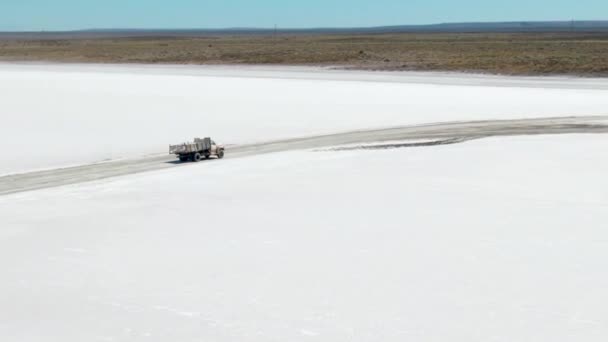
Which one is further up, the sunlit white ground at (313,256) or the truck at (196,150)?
the truck at (196,150)

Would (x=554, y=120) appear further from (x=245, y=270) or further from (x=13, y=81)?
(x=13, y=81)

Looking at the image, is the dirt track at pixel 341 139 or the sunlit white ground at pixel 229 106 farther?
the sunlit white ground at pixel 229 106

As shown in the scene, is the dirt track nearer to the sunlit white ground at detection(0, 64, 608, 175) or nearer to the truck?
the truck

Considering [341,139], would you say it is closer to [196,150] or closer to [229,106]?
[196,150]

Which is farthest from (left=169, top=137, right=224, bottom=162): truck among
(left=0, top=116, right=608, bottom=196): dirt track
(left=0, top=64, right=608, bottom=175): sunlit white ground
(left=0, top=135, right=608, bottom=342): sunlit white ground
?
(left=0, top=64, right=608, bottom=175): sunlit white ground

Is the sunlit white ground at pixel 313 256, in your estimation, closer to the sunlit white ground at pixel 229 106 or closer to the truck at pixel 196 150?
the truck at pixel 196 150

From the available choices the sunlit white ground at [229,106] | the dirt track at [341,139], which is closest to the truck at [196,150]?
the dirt track at [341,139]
